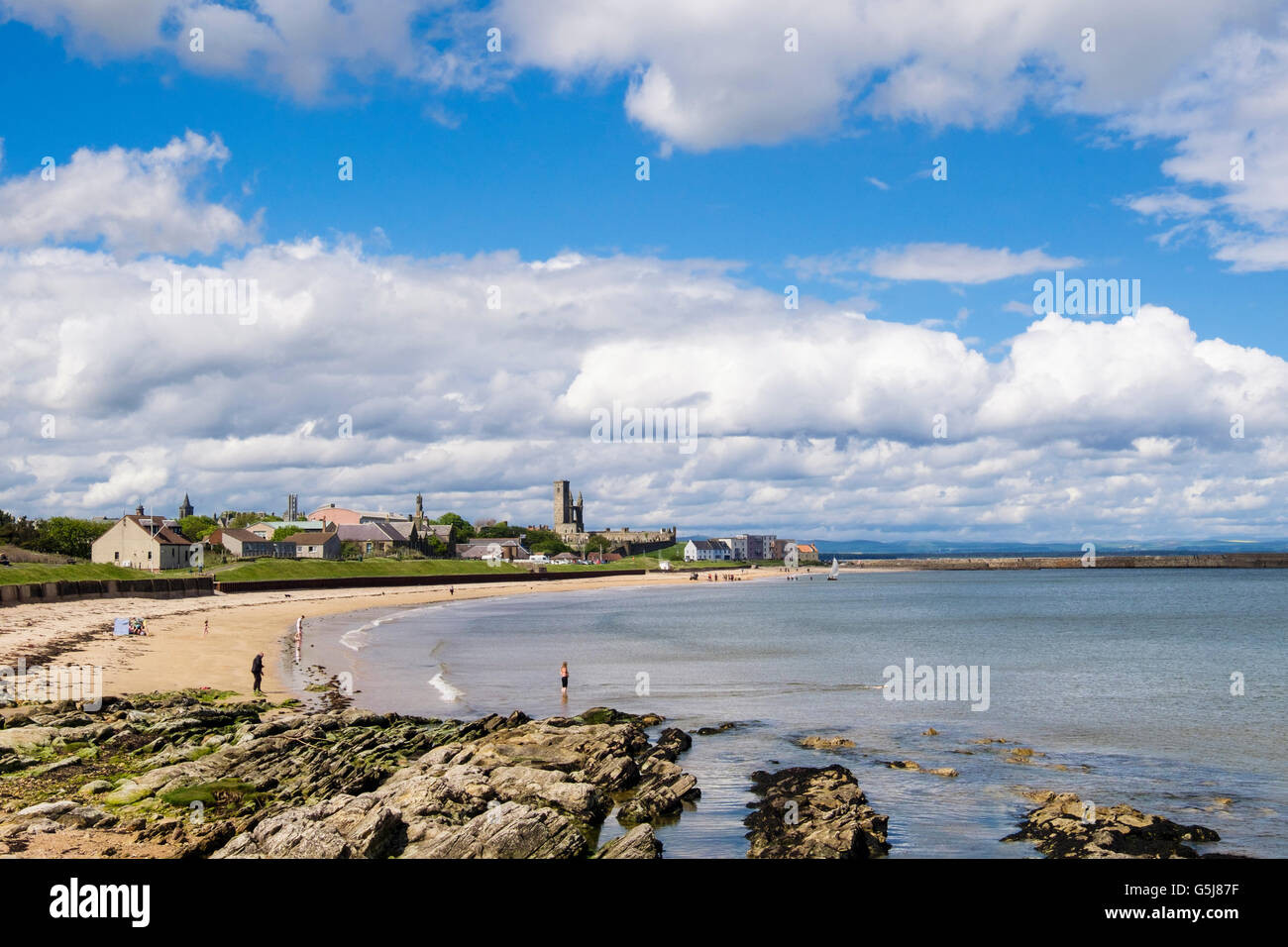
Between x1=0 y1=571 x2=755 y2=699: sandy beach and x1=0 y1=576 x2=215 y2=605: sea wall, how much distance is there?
105cm

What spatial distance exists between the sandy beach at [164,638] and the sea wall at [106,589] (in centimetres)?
105

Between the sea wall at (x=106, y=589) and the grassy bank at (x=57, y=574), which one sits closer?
the sea wall at (x=106, y=589)

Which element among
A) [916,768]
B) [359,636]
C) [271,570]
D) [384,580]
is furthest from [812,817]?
[384,580]

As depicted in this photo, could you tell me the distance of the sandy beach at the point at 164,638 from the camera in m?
36.2

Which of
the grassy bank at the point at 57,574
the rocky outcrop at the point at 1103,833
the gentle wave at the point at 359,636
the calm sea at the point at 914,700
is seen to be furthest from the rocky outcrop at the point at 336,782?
the grassy bank at the point at 57,574

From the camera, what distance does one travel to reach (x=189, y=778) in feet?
64.3

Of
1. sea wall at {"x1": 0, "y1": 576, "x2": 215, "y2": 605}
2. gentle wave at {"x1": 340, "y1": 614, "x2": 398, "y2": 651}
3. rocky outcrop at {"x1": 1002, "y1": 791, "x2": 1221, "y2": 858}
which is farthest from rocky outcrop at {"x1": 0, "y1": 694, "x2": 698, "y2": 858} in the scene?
sea wall at {"x1": 0, "y1": 576, "x2": 215, "y2": 605}

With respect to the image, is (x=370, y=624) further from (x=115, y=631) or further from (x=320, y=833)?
(x=320, y=833)

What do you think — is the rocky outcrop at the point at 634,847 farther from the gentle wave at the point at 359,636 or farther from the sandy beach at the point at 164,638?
the gentle wave at the point at 359,636

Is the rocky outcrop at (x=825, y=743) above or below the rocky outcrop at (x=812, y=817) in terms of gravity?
below
